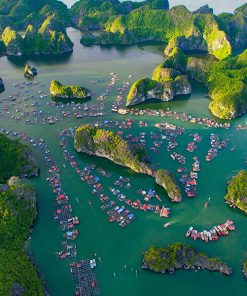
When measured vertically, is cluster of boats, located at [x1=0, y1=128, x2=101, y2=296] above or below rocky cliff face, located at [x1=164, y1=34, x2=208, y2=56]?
below

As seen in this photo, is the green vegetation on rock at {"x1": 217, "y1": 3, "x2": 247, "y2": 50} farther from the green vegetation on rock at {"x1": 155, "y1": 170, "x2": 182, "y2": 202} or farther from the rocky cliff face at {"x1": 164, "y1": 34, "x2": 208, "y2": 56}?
the green vegetation on rock at {"x1": 155, "y1": 170, "x2": 182, "y2": 202}

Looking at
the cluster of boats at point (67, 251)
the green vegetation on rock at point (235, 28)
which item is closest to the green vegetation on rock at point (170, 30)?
the green vegetation on rock at point (235, 28)

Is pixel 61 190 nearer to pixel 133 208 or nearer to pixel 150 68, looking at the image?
pixel 133 208

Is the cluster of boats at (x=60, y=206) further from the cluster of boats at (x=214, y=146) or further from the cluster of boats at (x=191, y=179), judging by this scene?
the cluster of boats at (x=214, y=146)

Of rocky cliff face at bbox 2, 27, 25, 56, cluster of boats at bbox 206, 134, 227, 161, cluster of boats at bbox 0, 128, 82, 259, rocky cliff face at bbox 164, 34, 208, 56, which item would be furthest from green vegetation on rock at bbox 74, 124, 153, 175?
rocky cliff face at bbox 164, 34, 208, 56

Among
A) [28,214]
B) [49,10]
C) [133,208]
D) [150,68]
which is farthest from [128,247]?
[49,10]

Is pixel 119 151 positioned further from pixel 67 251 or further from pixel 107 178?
pixel 67 251
